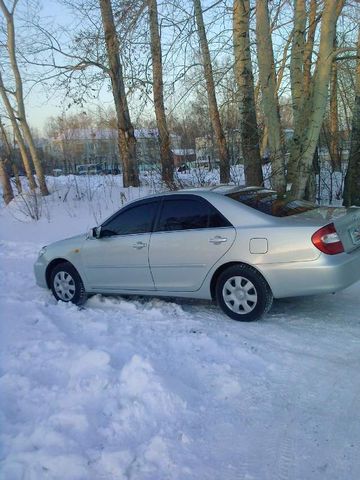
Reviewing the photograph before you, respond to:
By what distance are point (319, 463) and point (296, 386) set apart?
3.07 ft

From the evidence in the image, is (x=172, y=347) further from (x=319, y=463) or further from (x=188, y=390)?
Result: (x=319, y=463)

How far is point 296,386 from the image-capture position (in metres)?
3.76

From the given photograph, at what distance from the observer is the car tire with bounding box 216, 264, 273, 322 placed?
5109 millimetres

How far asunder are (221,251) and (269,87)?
5643 millimetres

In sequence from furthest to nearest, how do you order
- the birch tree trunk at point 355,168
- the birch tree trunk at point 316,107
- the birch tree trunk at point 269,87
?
the birch tree trunk at point 355,168
the birch tree trunk at point 269,87
the birch tree trunk at point 316,107

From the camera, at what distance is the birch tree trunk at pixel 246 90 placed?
9773 millimetres

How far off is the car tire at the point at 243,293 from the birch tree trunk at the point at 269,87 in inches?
170

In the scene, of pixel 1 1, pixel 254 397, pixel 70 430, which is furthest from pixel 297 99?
pixel 1 1

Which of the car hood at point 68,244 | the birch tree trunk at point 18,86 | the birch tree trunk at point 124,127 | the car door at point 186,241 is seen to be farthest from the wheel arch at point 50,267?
the birch tree trunk at point 18,86

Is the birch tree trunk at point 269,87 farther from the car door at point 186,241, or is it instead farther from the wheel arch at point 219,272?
the wheel arch at point 219,272

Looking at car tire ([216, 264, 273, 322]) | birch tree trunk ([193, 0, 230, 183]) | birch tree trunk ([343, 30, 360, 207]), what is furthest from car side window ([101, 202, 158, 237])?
birch tree trunk ([343, 30, 360, 207])

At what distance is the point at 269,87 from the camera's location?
9.64 metres

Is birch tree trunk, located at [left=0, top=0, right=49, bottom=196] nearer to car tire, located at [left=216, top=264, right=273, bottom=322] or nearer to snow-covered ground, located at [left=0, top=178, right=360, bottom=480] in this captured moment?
snow-covered ground, located at [left=0, top=178, right=360, bottom=480]

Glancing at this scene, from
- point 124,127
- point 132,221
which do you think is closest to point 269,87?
point 132,221
